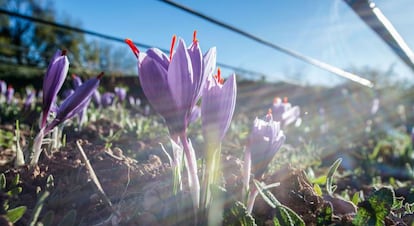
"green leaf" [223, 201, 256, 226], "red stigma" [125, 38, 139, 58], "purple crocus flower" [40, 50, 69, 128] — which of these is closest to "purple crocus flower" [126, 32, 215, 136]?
"red stigma" [125, 38, 139, 58]

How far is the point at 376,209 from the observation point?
22.2 inches

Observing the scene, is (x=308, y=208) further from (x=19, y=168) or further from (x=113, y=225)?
(x=19, y=168)

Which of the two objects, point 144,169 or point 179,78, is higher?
point 179,78

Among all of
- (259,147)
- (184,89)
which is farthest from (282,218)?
(184,89)

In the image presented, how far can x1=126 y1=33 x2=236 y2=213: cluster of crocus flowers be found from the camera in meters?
0.51

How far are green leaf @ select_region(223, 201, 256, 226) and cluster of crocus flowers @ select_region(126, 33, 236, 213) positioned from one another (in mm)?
57

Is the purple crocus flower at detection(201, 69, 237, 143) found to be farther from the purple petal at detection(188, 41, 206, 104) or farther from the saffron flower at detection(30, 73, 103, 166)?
the saffron flower at detection(30, 73, 103, 166)

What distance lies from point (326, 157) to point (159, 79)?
1.87 meters

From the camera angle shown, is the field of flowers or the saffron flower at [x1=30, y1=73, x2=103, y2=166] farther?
the saffron flower at [x1=30, y1=73, x2=103, y2=166]

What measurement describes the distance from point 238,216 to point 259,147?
5.4 inches

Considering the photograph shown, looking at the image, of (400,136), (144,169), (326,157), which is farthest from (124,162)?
(400,136)

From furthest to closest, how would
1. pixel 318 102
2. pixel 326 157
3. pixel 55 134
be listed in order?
pixel 318 102 < pixel 326 157 < pixel 55 134

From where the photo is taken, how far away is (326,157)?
2186 mm

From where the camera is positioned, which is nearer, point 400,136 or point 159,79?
point 159,79
